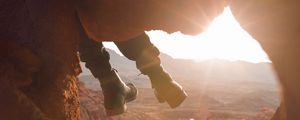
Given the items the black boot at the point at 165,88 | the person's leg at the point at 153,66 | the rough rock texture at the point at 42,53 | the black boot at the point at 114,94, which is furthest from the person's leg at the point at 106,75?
the rough rock texture at the point at 42,53

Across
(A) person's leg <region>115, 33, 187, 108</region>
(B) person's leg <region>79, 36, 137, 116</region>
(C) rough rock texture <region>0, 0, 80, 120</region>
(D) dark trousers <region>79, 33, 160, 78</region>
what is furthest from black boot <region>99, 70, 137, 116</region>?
(C) rough rock texture <region>0, 0, 80, 120</region>

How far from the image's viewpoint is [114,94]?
4355mm

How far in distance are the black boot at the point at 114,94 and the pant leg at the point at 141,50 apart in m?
0.33

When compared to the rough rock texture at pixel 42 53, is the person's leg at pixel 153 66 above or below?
above

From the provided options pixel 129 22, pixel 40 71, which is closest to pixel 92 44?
pixel 129 22

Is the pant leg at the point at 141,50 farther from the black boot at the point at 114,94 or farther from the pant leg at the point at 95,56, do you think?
the black boot at the point at 114,94

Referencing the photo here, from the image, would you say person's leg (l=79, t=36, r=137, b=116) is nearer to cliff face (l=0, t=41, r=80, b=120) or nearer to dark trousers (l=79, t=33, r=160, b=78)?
dark trousers (l=79, t=33, r=160, b=78)

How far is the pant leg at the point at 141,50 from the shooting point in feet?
13.8

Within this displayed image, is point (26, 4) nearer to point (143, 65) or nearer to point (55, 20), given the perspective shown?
point (55, 20)

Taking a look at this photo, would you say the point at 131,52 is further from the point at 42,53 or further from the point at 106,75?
the point at 42,53

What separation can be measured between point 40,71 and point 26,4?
57cm

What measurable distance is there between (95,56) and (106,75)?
0.26 meters

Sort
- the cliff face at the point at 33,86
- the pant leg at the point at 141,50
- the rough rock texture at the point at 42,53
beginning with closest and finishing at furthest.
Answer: the cliff face at the point at 33,86 → the rough rock texture at the point at 42,53 → the pant leg at the point at 141,50

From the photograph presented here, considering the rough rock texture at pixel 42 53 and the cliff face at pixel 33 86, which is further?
the rough rock texture at pixel 42 53
